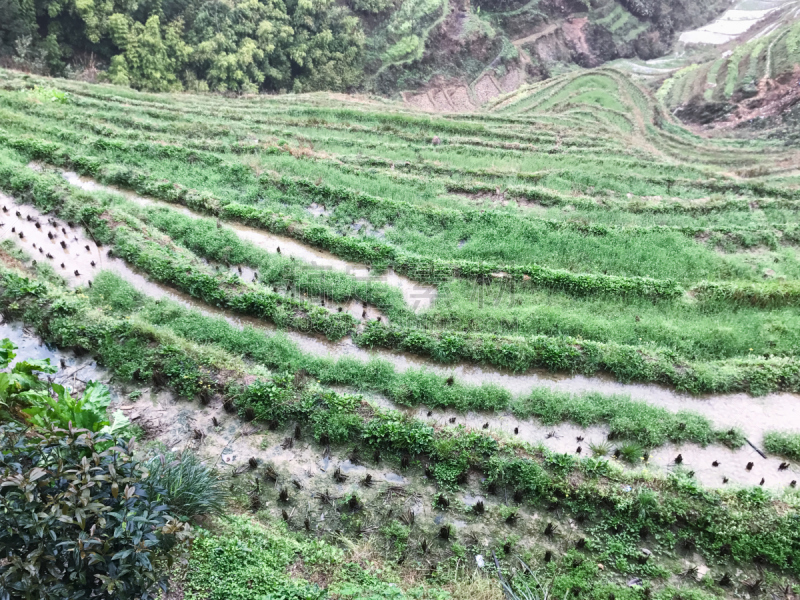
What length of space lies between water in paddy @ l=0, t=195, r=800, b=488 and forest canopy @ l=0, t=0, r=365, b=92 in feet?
88.1

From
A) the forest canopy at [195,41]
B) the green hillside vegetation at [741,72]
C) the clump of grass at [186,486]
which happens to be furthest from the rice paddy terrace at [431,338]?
the green hillside vegetation at [741,72]

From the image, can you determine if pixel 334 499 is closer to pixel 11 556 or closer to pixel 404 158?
pixel 11 556

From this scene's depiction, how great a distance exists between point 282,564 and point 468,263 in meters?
9.57

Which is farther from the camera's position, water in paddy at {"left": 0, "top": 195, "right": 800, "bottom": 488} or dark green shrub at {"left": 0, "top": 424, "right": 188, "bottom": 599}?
water in paddy at {"left": 0, "top": 195, "right": 800, "bottom": 488}

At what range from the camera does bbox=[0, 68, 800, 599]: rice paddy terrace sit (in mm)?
7523

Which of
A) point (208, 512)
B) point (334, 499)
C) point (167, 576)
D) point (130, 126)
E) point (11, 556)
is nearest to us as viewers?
point (11, 556)

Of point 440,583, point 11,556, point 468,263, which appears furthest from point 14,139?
point 440,583

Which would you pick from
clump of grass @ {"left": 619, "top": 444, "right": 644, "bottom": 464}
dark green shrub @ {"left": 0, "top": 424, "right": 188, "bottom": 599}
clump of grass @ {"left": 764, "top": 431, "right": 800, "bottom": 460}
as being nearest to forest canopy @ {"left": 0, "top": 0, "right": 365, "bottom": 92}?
dark green shrub @ {"left": 0, "top": 424, "right": 188, "bottom": 599}

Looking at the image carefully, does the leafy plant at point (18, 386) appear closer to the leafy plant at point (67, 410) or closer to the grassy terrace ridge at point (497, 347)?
the leafy plant at point (67, 410)

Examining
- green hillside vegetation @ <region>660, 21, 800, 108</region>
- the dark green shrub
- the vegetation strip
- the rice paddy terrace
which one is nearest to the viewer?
the dark green shrub

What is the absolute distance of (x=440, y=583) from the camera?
6.67m

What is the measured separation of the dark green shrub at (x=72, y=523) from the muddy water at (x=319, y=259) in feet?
25.1

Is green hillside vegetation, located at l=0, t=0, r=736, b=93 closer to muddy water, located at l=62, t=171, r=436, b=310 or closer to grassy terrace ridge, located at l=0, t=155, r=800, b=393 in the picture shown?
muddy water, located at l=62, t=171, r=436, b=310

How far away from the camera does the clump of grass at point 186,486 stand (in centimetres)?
629
